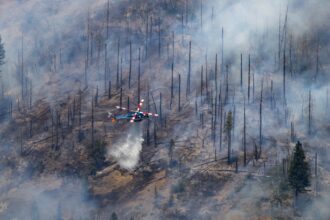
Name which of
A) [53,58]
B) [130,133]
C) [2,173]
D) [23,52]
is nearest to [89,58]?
[53,58]

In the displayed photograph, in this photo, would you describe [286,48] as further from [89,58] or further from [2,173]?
[2,173]

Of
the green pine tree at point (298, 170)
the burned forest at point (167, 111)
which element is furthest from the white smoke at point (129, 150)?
the green pine tree at point (298, 170)

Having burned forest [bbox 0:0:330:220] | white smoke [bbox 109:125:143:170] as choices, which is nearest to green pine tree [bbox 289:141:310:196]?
burned forest [bbox 0:0:330:220]

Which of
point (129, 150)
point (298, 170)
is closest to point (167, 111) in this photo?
point (129, 150)

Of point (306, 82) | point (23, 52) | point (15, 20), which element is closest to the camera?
point (306, 82)

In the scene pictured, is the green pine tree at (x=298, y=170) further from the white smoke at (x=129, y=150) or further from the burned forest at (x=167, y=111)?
the white smoke at (x=129, y=150)

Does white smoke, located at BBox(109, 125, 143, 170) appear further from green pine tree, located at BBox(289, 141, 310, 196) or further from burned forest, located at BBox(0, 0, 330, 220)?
green pine tree, located at BBox(289, 141, 310, 196)

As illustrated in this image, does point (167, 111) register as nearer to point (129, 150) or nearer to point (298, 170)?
point (129, 150)
